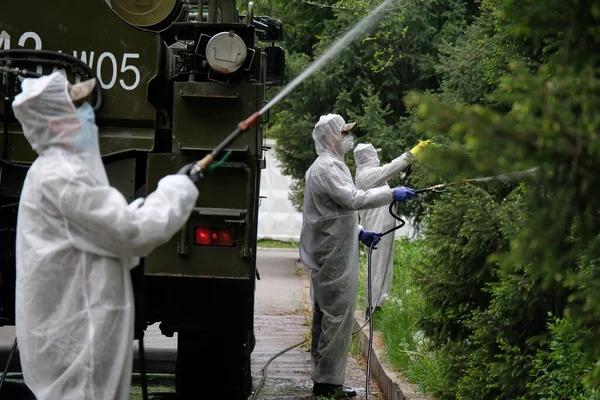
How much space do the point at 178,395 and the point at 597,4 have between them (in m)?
5.13

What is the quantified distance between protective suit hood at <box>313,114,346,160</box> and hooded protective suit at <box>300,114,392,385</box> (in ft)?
0.26

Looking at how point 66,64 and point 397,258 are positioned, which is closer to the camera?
point 66,64

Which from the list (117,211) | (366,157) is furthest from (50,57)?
(366,157)

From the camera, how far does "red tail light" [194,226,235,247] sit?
5922mm

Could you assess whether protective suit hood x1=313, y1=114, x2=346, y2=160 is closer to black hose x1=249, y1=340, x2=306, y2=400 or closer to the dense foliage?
the dense foliage

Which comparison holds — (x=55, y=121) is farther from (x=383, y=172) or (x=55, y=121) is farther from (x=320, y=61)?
(x=383, y=172)

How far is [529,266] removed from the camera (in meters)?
4.59

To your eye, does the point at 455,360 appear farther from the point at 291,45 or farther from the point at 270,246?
the point at 270,246

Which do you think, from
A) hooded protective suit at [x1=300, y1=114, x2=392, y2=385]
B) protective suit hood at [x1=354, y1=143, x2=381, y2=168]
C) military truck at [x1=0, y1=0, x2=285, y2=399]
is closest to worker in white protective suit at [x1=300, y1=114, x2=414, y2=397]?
hooded protective suit at [x1=300, y1=114, x2=392, y2=385]

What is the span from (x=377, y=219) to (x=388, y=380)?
469cm

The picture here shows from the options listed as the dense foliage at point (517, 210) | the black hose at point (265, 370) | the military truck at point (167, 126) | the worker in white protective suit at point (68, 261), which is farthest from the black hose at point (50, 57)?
the black hose at point (265, 370)

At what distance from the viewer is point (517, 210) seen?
5.51 metres

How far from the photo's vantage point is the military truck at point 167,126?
5918 millimetres

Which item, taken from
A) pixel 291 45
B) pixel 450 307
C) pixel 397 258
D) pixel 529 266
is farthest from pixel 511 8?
pixel 291 45
